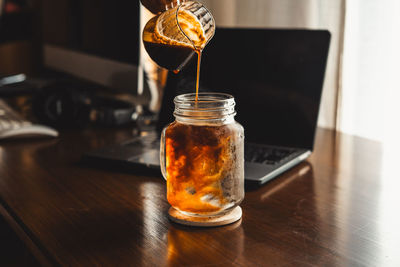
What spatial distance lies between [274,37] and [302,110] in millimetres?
179

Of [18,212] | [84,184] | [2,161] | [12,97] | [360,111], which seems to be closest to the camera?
[18,212]

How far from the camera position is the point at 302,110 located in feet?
3.48

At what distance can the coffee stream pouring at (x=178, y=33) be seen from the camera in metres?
0.65

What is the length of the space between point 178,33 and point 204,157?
0.17m

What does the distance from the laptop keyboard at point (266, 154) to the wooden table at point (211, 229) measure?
0.04 meters

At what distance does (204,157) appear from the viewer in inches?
26.0

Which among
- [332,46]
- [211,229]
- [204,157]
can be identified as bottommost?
[211,229]

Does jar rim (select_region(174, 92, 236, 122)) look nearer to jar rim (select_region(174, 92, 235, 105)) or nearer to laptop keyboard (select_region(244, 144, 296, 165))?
jar rim (select_region(174, 92, 235, 105))

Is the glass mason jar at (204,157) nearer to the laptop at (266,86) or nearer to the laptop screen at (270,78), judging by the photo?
the laptop at (266,86)

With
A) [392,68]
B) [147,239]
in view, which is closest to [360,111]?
[392,68]

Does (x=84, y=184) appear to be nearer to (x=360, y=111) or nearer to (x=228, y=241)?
(x=228, y=241)

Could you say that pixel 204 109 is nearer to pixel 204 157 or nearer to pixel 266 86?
pixel 204 157

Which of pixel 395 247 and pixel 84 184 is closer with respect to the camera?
pixel 395 247

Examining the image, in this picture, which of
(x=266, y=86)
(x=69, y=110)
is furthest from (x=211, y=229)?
(x=69, y=110)
